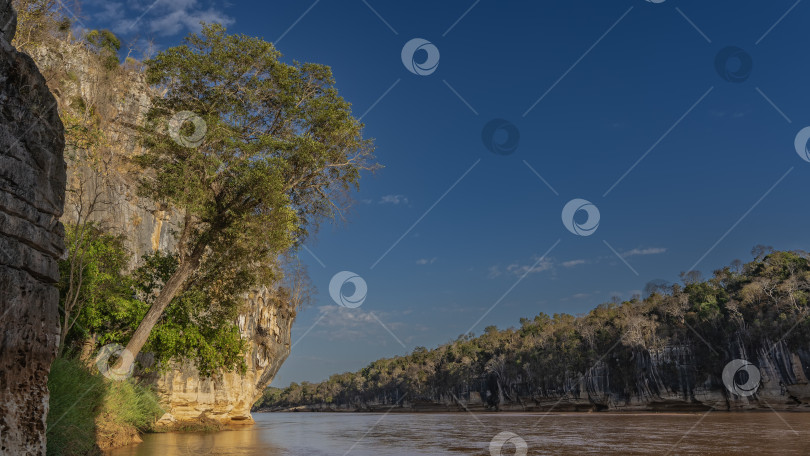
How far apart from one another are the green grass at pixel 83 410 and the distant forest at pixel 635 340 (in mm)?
62249

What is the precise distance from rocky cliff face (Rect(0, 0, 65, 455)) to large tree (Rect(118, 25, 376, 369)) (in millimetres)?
7760

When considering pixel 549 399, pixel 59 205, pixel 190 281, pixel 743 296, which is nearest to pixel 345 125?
pixel 190 281

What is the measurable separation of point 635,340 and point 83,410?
70.3 meters

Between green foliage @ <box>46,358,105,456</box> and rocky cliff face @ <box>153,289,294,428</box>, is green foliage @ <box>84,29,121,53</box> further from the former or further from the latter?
green foliage @ <box>46,358,105,456</box>

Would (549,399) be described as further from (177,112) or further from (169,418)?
(177,112)

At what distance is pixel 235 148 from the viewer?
51.2ft

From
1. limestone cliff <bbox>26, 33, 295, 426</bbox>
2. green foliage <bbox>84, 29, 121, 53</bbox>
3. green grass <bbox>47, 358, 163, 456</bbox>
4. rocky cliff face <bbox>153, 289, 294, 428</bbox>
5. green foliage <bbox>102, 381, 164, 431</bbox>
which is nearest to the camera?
green grass <bbox>47, 358, 163, 456</bbox>

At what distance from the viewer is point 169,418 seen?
973 inches

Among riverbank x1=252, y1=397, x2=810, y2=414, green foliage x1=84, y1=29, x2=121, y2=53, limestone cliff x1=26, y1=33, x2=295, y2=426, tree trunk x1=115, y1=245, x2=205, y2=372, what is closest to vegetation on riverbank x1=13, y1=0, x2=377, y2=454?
tree trunk x1=115, y1=245, x2=205, y2=372

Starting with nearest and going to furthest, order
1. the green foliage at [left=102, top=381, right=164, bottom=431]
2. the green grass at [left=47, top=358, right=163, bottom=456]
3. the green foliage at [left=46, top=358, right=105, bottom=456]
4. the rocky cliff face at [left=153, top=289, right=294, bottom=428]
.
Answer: the green foliage at [left=46, top=358, right=105, bottom=456]
the green grass at [left=47, top=358, right=163, bottom=456]
the green foliage at [left=102, top=381, right=164, bottom=431]
the rocky cliff face at [left=153, top=289, right=294, bottom=428]

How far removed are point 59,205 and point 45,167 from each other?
627mm

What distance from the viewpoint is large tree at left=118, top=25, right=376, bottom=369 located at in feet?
48.8

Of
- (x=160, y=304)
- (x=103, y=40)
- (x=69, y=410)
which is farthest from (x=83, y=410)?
(x=103, y=40)

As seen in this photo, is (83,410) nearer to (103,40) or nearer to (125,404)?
(125,404)
